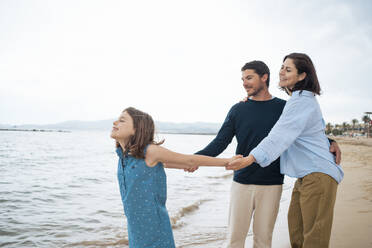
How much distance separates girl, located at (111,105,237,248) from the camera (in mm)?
1973

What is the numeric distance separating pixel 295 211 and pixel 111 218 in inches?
205

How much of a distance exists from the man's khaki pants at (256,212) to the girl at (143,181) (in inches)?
34.9

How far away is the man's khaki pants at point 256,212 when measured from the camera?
2.67 m

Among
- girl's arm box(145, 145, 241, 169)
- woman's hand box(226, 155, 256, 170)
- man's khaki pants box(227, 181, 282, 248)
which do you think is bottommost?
man's khaki pants box(227, 181, 282, 248)

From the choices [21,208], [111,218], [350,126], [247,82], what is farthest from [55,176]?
[350,126]

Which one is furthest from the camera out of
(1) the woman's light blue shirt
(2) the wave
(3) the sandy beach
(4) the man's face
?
(2) the wave

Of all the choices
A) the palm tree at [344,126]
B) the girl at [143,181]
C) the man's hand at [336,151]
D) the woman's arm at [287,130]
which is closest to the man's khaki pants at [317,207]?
the man's hand at [336,151]

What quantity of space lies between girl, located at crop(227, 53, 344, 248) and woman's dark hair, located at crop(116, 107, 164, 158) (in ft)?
2.60

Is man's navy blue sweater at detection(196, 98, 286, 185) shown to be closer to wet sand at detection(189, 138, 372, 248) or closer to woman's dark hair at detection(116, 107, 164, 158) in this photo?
woman's dark hair at detection(116, 107, 164, 158)

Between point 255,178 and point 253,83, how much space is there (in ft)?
3.21

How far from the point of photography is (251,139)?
2.74 m

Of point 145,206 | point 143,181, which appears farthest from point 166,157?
point 145,206

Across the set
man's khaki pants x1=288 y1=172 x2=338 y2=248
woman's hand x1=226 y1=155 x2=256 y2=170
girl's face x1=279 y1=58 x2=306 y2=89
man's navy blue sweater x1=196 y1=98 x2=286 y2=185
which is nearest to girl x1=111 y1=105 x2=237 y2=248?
woman's hand x1=226 y1=155 x2=256 y2=170

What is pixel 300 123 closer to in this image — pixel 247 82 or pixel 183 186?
pixel 247 82
